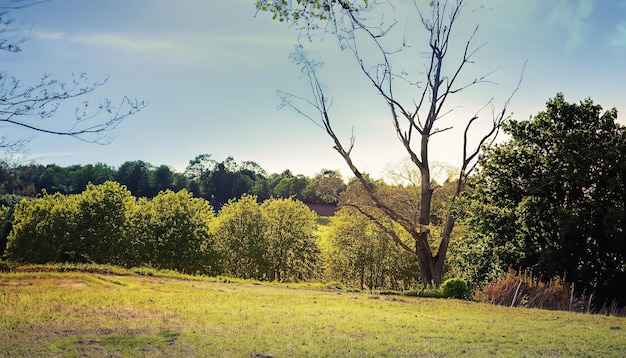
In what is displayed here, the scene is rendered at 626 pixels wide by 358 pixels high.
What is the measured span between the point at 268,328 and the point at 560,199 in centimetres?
1456

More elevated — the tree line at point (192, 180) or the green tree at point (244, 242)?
the tree line at point (192, 180)

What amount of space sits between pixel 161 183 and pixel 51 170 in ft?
47.9

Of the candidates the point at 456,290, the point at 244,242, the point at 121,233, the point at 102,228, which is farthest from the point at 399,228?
the point at 456,290

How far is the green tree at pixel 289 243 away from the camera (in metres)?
41.9

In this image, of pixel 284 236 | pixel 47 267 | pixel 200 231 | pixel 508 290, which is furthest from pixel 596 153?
Result: pixel 284 236

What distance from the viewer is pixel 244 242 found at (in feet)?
133

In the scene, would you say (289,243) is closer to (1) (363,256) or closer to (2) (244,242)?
(2) (244,242)

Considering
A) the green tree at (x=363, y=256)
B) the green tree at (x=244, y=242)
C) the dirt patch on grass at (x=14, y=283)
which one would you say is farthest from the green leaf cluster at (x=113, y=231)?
the dirt patch on grass at (x=14, y=283)

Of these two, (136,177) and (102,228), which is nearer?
(102,228)

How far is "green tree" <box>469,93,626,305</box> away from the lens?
17.8 m

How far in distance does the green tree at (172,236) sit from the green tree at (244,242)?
4.91m

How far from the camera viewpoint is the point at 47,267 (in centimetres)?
2053

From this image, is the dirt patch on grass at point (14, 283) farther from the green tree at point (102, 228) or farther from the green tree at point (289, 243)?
the green tree at point (289, 243)

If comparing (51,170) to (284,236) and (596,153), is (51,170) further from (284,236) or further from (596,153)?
(596,153)
